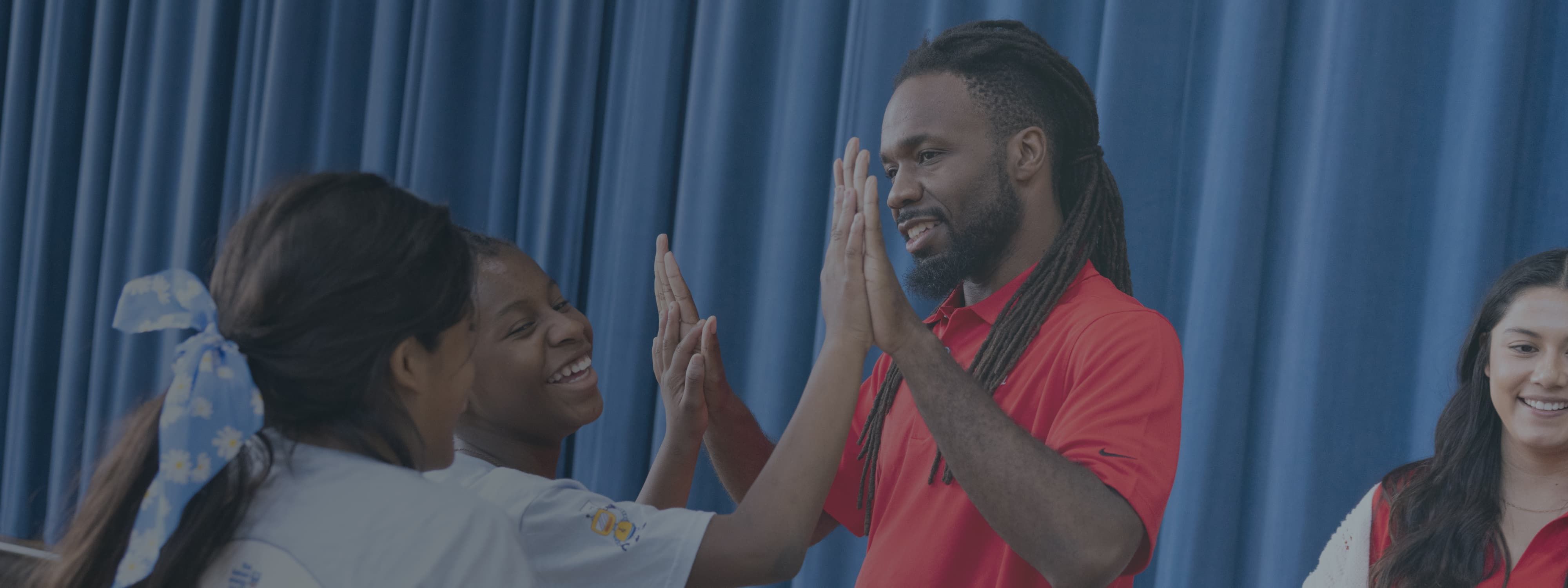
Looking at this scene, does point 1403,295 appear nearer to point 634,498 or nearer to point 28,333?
point 634,498

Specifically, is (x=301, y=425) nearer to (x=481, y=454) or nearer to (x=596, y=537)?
(x=596, y=537)

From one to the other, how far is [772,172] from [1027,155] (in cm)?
116

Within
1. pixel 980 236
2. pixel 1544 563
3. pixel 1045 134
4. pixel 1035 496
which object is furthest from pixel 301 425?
pixel 1544 563

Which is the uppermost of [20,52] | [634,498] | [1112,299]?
[20,52]

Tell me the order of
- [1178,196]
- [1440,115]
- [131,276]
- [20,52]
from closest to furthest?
[1440,115] → [1178,196] → [131,276] → [20,52]

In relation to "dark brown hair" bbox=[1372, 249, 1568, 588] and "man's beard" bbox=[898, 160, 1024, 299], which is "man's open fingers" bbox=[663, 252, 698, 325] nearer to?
"man's beard" bbox=[898, 160, 1024, 299]

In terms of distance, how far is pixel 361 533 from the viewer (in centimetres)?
84

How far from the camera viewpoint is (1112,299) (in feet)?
4.16

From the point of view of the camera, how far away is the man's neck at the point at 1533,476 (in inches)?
61.2

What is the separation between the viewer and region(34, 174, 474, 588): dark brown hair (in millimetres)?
886

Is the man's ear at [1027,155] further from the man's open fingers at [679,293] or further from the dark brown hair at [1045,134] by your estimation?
the man's open fingers at [679,293]

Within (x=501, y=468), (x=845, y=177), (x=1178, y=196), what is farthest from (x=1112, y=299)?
(x=1178, y=196)

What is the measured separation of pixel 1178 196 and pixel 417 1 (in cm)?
192

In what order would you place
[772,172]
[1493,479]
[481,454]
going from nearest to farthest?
[481,454] → [1493,479] → [772,172]
